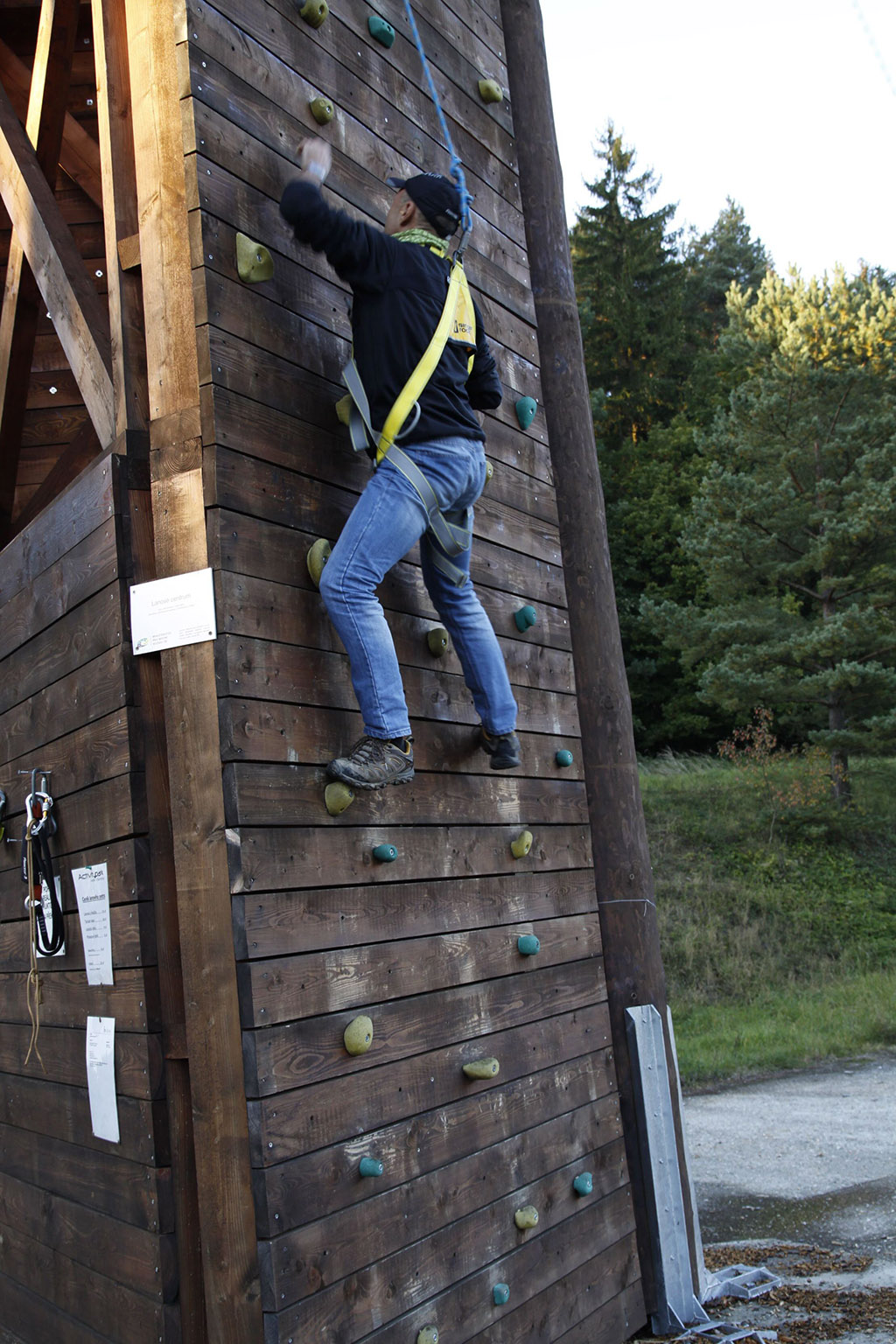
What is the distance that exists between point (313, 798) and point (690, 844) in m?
14.7

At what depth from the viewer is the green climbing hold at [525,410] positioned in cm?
489

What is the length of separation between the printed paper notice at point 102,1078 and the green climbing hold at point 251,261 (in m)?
2.15

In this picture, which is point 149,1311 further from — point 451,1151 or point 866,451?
point 866,451

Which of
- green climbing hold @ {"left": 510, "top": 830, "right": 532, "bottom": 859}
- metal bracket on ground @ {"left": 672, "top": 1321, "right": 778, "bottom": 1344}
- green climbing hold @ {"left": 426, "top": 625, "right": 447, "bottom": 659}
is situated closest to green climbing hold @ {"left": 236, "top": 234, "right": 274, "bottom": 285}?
green climbing hold @ {"left": 426, "top": 625, "right": 447, "bottom": 659}

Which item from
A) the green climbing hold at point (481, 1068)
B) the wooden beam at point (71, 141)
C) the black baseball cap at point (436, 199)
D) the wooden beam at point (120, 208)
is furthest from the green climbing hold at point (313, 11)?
the green climbing hold at point (481, 1068)

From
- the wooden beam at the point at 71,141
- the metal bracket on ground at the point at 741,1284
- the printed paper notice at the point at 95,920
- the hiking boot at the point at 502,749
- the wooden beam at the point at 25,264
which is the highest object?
the wooden beam at the point at 71,141

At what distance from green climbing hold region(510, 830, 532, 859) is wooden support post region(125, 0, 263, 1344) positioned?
4.94 ft

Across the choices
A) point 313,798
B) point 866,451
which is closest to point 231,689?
point 313,798

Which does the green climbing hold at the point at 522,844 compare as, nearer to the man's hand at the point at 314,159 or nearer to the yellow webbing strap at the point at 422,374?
the yellow webbing strap at the point at 422,374

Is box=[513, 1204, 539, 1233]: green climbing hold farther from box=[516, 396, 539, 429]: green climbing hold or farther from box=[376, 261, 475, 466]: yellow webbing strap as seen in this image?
box=[516, 396, 539, 429]: green climbing hold

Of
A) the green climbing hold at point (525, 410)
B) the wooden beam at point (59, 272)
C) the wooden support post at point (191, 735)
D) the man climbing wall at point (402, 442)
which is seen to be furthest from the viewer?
the green climbing hold at point (525, 410)

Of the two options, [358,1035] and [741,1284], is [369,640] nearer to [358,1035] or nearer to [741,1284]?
[358,1035]

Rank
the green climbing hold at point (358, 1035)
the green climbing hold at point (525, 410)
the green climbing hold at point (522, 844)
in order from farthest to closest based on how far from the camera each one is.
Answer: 1. the green climbing hold at point (525, 410)
2. the green climbing hold at point (522, 844)
3. the green climbing hold at point (358, 1035)

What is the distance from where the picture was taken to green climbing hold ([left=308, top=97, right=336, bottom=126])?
148 inches
